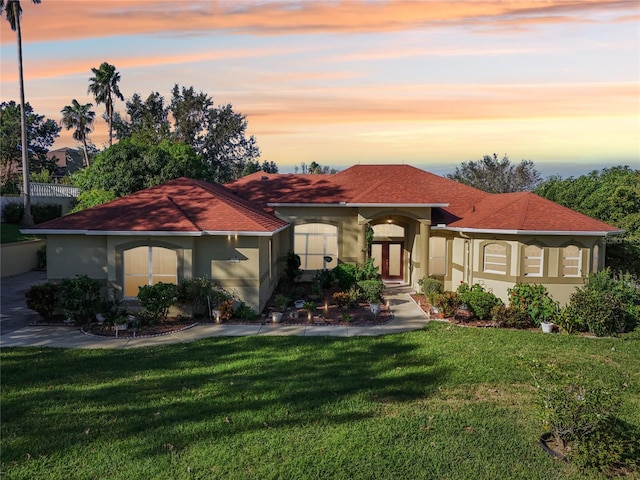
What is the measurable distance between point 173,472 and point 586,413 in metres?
6.31

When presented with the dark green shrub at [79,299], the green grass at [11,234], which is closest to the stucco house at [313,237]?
the dark green shrub at [79,299]

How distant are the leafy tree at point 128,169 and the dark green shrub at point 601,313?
2311 centimetres

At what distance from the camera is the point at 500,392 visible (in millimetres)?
10258

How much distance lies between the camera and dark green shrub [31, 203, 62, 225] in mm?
33794

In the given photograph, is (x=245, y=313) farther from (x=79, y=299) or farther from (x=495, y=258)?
(x=495, y=258)

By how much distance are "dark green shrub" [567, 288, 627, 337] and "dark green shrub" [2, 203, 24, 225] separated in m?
34.0

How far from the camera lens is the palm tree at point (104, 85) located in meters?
45.4

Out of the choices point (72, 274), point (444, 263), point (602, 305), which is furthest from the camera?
point (444, 263)

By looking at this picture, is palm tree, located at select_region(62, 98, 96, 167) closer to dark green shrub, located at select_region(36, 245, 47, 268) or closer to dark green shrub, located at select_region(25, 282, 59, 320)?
dark green shrub, located at select_region(36, 245, 47, 268)

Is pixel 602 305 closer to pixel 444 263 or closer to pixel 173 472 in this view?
pixel 444 263

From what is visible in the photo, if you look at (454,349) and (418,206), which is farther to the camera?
(418,206)

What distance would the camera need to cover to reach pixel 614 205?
2550cm

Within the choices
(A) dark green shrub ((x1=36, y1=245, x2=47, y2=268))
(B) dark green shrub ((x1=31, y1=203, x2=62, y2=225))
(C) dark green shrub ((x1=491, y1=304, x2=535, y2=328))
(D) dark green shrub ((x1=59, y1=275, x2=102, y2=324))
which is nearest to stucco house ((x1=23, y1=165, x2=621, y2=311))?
(D) dark green shrub ((x1=59, y1=275, x2=102, y2=324))

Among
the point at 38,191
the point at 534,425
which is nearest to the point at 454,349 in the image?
the point at 534,425
